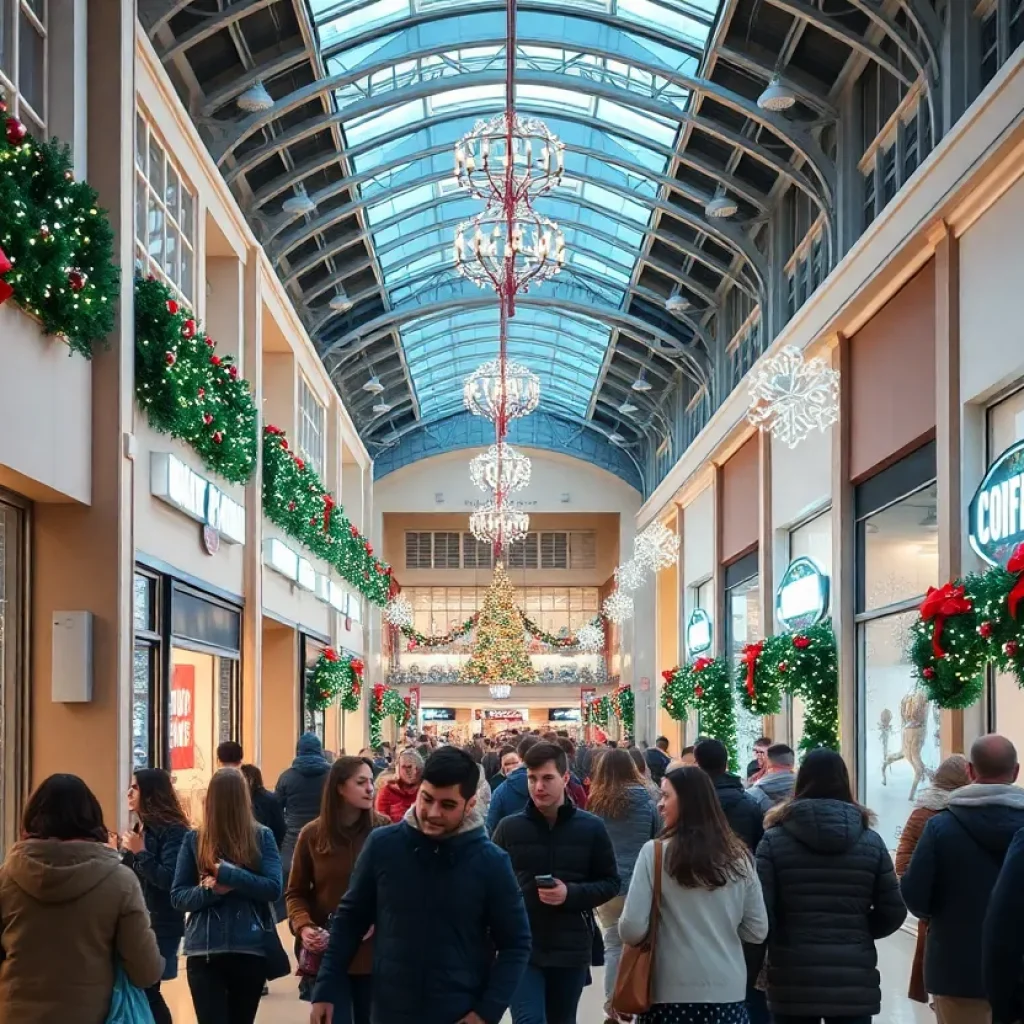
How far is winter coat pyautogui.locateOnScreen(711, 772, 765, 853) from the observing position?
7449 millimetres

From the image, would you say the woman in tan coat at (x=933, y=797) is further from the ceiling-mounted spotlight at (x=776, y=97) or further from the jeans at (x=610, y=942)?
the ceiling-mounted spotlight at (x=776, y=97)

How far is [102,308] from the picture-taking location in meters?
8.80

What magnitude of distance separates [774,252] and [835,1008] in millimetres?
14940

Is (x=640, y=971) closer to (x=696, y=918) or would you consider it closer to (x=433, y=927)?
(x=696, y=918)

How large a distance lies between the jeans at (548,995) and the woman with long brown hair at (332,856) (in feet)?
1.96

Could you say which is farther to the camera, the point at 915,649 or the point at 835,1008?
the point at 915,649

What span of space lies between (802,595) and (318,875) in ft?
38.1

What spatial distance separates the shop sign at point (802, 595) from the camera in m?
15.8

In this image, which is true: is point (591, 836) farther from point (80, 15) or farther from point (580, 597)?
point (580, 597)

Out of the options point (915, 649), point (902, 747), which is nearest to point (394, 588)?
point (902, 747)

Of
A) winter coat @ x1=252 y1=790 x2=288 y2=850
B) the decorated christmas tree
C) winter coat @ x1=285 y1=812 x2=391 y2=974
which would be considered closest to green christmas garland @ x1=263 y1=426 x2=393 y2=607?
winter coat @ x1=252 y1=790 x2=288 y2=850

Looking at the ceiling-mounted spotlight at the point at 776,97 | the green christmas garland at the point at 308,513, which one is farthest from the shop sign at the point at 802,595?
the green christmas garland at the point at 308,513

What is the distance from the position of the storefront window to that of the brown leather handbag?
7.73 m

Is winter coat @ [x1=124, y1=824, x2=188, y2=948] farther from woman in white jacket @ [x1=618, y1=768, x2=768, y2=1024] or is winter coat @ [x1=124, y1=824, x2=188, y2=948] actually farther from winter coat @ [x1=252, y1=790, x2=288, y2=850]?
winter coat @ [x1=252, y1=790, x2=288, y2=850]
